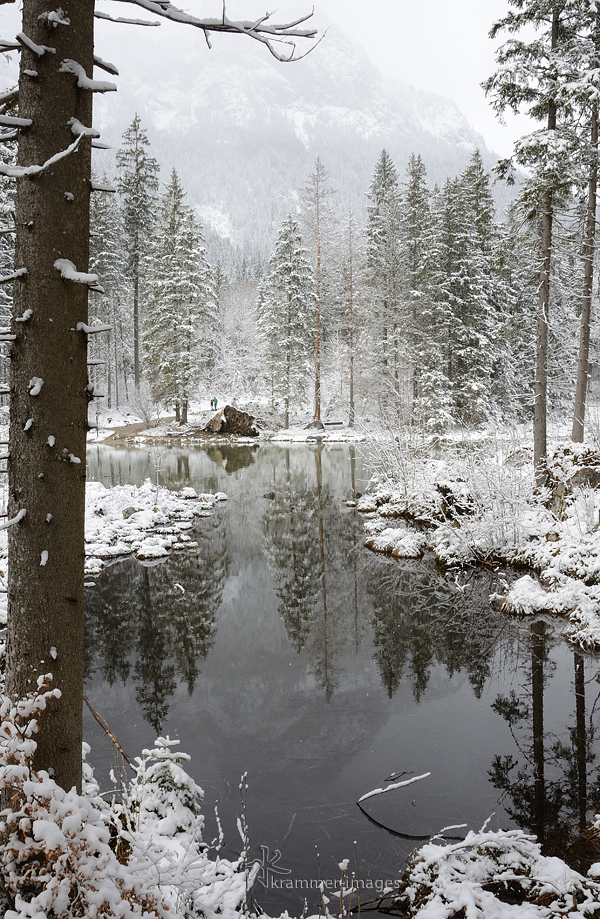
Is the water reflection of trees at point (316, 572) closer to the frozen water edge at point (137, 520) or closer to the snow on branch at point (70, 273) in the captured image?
the frozen water edge at point (137, 520)

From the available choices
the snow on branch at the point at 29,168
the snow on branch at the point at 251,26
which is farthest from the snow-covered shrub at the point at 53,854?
the snow on branch at the point at 251,26

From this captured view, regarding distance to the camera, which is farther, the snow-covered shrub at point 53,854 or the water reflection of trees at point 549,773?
the water reflection of trees at point 549,773

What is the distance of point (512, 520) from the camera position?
9477mm

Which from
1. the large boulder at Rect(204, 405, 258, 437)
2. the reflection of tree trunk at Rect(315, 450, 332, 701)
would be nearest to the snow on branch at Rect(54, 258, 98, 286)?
the reflection of tree trunk at Rect(315, 450, 332, 701)

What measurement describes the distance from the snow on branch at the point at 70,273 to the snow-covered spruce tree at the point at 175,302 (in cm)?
2964

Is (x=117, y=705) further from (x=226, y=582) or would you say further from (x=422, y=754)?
(x=226, y=582)

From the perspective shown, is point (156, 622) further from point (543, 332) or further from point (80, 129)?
point (543, 332)

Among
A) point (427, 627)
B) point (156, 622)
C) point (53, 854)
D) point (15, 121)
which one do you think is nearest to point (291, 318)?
point (156, 622)

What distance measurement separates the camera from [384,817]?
3891mm

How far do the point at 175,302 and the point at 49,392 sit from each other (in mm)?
31914

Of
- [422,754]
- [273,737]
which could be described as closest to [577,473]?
[422,754]

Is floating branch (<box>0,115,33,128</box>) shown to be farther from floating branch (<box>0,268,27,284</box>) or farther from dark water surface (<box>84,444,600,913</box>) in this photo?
dark water surface (<box>84,444,600,913</box>)

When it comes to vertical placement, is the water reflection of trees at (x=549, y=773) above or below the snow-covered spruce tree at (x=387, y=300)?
below

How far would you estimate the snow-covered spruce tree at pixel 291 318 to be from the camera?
31.0 meters
